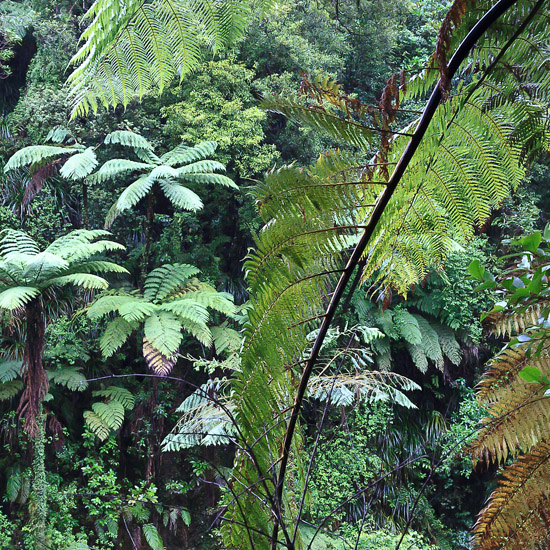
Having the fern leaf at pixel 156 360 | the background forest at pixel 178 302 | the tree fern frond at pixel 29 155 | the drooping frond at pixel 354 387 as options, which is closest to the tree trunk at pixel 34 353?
the background forest at pixel 178 302

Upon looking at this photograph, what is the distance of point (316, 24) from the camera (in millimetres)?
6578

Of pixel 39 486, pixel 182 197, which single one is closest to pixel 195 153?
pixel 182 197

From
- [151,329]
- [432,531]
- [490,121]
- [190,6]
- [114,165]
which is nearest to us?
[190,6]

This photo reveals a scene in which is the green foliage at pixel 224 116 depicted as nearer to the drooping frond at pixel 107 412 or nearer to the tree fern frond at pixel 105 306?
the tree fern frond at pixel 105 306

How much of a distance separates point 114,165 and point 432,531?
542 centimetres

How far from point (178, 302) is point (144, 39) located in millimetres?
3786

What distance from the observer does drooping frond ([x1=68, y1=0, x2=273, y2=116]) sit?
0.94 meters

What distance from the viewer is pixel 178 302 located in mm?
4680

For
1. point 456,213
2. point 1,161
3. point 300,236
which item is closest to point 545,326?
point 300,236

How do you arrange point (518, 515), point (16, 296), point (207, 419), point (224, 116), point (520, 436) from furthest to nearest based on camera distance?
point (224, 116) < point (16, 296) < point (207, 419) < point (520, 436) < point (518, 515)

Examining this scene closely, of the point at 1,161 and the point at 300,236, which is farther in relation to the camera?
the point at 1,161

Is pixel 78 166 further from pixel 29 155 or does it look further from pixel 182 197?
pixel 182 197

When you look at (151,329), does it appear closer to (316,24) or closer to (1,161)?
(1,161)

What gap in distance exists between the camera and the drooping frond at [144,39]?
3.10ft
